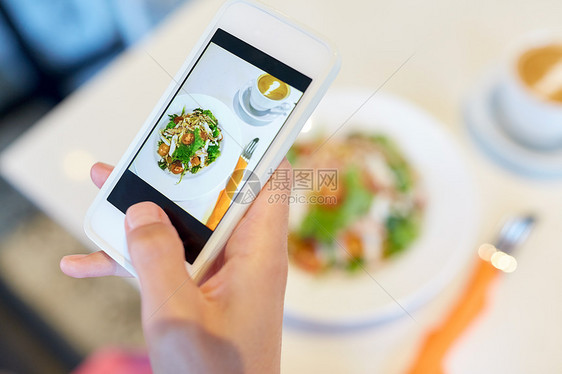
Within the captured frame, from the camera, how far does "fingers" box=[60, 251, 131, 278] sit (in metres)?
0.34

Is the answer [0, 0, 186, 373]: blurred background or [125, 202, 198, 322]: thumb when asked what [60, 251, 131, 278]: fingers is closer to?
[125, 202, 198, 322]: thumb

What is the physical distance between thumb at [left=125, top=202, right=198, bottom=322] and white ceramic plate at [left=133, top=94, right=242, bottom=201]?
4 centimetres

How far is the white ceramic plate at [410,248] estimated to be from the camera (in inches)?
15.7

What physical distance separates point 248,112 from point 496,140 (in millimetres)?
351

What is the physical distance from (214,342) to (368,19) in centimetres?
Result: 52

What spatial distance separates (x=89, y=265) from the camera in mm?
345

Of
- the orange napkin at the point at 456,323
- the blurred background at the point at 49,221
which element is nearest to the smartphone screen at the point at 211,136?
the orange napkin at the point at 456,323

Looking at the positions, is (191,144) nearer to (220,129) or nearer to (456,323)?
(220,129)

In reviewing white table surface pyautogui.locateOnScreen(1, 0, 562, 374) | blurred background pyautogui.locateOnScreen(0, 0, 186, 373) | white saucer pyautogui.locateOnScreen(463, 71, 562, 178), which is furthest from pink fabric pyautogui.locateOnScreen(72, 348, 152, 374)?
white saucer pyautogui.locateOnScreen(463, 71, 562, 178)

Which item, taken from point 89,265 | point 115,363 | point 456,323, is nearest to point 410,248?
point 456,323

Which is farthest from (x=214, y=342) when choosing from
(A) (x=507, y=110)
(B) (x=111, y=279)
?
(B) (x=111, y=279)

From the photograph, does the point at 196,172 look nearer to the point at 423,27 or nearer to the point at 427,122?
the point at 427,122

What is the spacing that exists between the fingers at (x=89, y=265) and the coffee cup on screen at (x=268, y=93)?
19 centimetres

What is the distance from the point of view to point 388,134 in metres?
0.51
